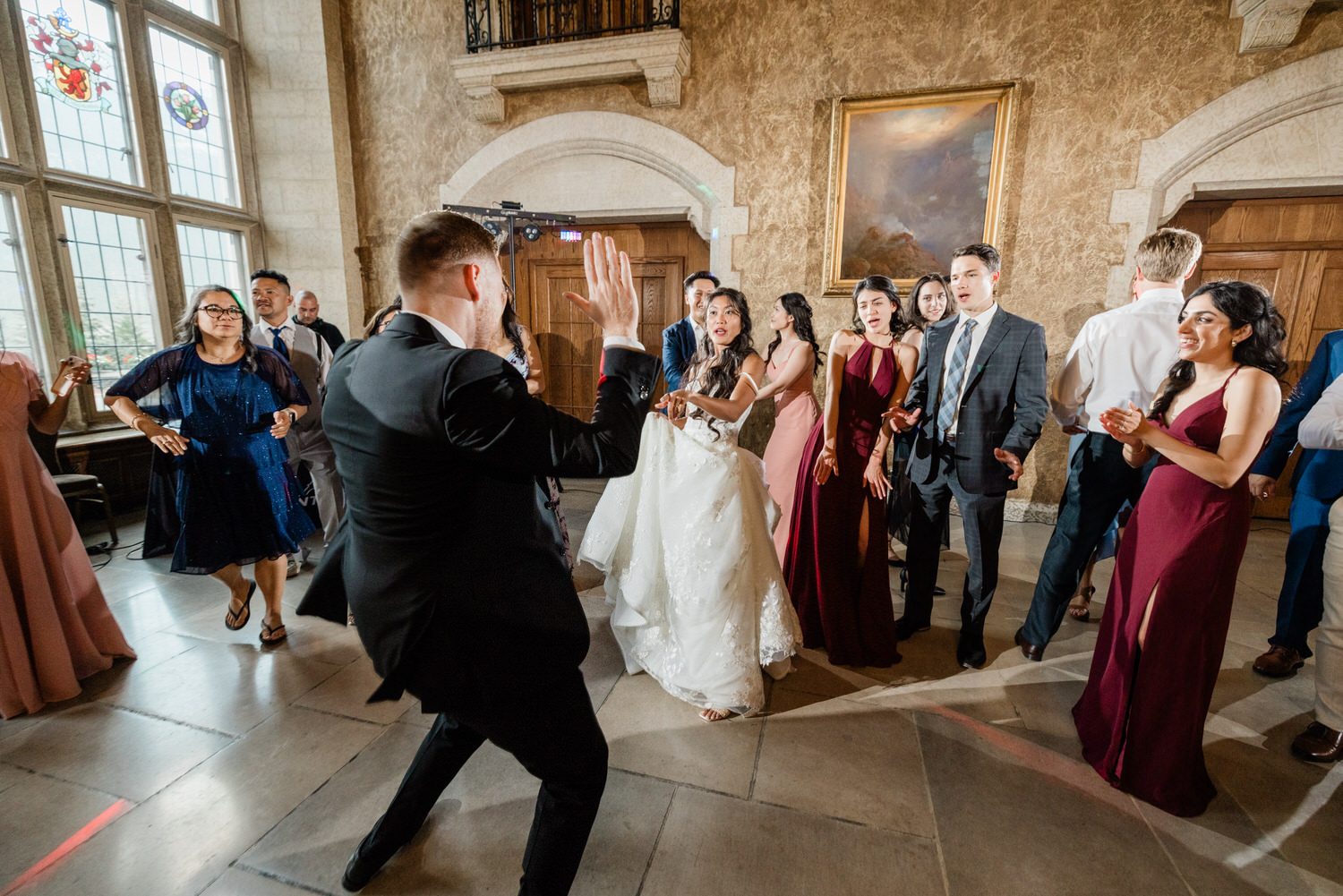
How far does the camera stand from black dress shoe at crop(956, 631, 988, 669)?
268 cm

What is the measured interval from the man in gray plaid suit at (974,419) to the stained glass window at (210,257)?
6.56m

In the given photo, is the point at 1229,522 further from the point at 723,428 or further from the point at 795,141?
the point at 795,141

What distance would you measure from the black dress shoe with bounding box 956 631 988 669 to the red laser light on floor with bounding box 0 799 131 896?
3.23 meters

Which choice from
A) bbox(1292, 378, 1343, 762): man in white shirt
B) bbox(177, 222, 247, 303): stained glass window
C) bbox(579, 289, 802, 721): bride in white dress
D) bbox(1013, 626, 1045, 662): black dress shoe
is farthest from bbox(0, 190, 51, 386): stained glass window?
bbox(1292, 378, 1343, 762): man in white shirt

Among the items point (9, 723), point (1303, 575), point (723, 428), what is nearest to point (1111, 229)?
point (1303, 575)

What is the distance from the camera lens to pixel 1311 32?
4.11 metres

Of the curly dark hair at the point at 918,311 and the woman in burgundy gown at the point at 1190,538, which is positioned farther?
the curly dark hair at the point at 918,311

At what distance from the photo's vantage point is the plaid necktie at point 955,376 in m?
2.57

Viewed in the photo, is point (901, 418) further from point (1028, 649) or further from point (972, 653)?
point (1028, 649)

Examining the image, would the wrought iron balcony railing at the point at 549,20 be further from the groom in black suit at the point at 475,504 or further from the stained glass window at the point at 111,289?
the groom in black suit at the point at 475,504

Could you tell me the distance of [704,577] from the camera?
228 cm

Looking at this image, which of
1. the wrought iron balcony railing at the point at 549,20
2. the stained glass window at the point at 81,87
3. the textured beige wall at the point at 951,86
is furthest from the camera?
the wrought iron balcony railing at the point at 549,20

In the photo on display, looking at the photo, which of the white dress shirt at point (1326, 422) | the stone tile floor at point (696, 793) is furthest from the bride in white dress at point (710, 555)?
the white dress shirt at point (1326, 422)

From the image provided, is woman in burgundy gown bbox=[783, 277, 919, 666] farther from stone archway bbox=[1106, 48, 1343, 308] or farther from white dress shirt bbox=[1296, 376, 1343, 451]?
stone archway bbox=[1106, 48, 1343, 308]
